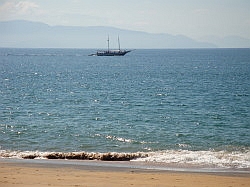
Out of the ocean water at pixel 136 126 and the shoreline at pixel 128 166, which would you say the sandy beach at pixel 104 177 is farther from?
the ocean water at pixel 136 126

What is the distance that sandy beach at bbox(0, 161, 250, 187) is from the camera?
13.2m

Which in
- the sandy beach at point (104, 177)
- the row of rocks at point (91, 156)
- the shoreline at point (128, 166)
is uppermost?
the sandy beach at point (104, 177)

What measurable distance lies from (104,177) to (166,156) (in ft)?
20.2

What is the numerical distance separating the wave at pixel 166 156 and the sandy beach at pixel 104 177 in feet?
8.34

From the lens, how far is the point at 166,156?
19656 mm

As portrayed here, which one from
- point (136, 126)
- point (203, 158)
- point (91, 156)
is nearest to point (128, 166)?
point (91, 156)

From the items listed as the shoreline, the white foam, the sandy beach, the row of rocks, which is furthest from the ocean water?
the sandy beach

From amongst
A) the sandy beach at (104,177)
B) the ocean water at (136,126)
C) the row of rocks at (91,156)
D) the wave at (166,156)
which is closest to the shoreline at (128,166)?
the sandy beach at (104,177)

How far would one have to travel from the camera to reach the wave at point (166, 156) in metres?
18.2

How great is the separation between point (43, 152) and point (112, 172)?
6.58 metres

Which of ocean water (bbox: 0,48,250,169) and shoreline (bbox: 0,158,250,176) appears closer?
shoreline (bbox: 0,158,250,176)

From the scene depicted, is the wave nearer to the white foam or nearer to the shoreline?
the white foam

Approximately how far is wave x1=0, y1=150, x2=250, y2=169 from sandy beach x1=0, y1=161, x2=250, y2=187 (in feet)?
8.34

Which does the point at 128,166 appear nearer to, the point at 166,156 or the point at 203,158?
the point at 166,156
